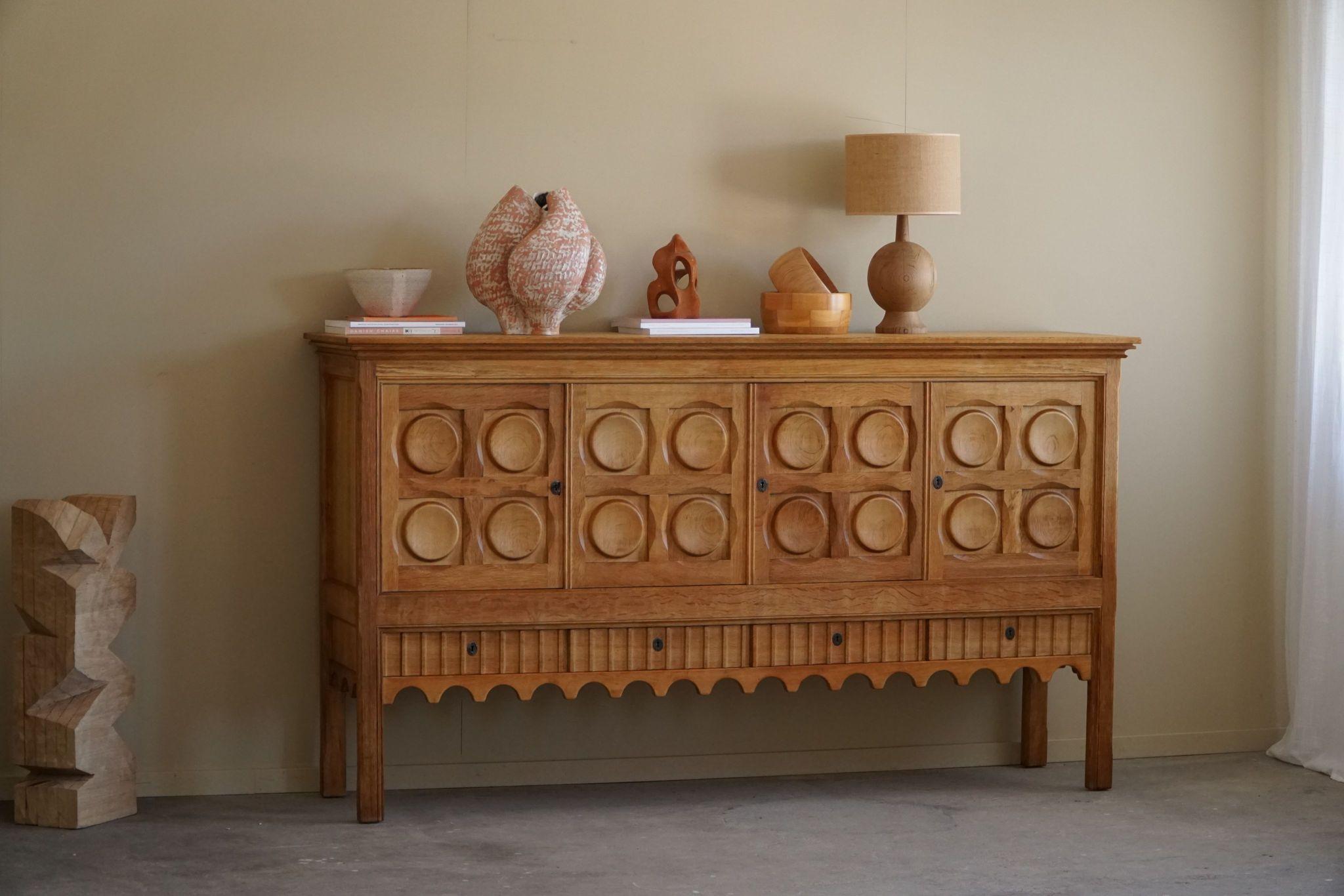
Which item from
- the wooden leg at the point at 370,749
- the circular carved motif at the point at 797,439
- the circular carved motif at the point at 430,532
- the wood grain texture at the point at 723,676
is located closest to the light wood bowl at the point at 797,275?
the circular carved motif at the point at 797,439

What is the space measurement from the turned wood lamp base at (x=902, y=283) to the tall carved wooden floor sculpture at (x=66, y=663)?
2006 mm

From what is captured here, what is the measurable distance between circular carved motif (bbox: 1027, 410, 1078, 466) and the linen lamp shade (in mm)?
600

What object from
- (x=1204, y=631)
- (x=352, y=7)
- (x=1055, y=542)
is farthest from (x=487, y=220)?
(x=1204, y=631)

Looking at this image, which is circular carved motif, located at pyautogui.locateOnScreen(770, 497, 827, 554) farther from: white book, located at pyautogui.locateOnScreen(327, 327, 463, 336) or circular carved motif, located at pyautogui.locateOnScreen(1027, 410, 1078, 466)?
white book, located at pyautogui.locateOnScreen(327, 327, 463, 336)

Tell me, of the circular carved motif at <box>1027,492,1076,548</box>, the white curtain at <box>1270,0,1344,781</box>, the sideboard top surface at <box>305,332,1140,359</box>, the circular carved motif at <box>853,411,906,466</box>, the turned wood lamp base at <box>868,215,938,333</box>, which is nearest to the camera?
the sideboard top surface at <box>305,332,1140,359</box>

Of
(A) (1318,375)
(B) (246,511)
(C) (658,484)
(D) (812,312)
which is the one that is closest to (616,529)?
(C) (658,484)

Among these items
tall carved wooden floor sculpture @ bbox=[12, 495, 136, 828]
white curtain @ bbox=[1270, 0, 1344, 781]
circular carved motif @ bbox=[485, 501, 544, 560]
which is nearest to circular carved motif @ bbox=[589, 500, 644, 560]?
circular carved motif @ bbox=[485, 501, 544, 560]

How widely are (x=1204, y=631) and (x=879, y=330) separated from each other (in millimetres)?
1387

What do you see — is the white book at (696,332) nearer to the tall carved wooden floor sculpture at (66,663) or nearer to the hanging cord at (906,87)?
the hanging cord at (906,87)

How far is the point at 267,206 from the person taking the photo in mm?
3748

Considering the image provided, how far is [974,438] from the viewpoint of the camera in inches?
145

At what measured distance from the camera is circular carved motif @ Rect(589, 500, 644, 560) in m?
3.53

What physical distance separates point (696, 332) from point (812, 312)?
0.33 metres

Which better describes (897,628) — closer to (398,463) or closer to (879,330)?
(879,330)
